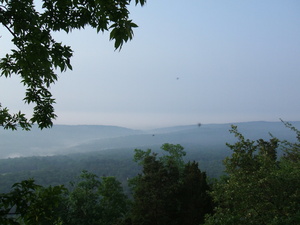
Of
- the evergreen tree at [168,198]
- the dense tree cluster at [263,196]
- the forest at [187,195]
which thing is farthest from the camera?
the evergreen tree at [168,198]

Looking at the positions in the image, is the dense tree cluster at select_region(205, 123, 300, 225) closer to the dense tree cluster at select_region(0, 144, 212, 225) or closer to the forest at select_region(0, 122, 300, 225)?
the forest at select_region(0, 122, 300, 225)

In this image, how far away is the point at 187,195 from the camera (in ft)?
94.7

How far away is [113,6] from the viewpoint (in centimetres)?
302

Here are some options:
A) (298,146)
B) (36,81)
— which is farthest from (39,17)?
(298,146)

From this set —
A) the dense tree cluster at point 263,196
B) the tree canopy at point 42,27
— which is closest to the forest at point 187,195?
the dense tree cluster at point 263,196

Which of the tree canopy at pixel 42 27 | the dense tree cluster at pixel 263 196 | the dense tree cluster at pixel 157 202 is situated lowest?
the dense tree cluster at pixel 157 202

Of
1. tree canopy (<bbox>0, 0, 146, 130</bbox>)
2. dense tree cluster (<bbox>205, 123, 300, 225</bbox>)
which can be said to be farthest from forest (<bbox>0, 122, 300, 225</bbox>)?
tree canopy (<bbox>0, 0, 146, 130</bbox>)

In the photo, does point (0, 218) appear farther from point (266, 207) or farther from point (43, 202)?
point (266, 207)

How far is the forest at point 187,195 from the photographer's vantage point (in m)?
3.40

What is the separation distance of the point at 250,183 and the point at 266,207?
4.45 feet

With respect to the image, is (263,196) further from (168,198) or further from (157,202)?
(168,198)

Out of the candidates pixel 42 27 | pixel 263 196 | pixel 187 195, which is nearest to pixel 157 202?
pixel 187 195

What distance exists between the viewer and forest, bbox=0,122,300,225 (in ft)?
11.2

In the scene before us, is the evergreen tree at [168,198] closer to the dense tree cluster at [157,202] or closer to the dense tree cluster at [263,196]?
the dense tree cluster at [157,202]
